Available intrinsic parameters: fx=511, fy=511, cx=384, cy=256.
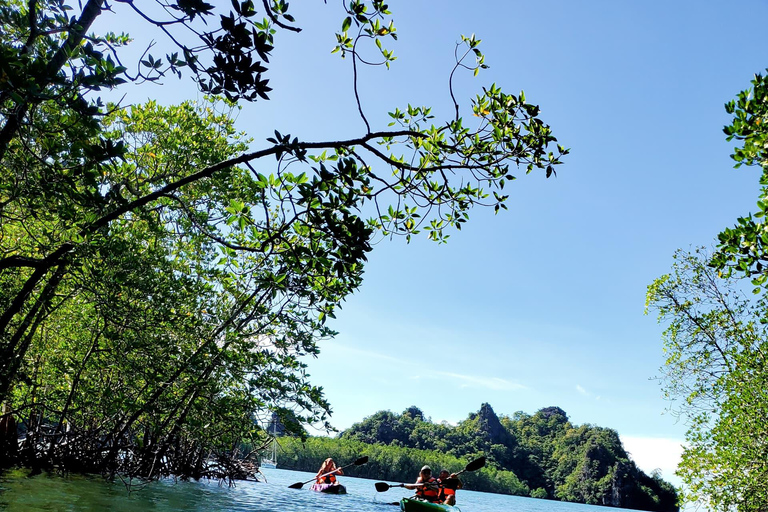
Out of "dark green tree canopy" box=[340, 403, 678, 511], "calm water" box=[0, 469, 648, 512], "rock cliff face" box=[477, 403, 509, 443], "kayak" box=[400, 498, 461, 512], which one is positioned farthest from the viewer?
"rock cliff face" box=[477, 403, 509, 443]

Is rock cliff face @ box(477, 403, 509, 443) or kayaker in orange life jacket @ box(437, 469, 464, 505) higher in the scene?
rock cliff face @ box(477, 403, 509, 443)

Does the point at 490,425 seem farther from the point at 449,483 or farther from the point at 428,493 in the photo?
the point at 449,483

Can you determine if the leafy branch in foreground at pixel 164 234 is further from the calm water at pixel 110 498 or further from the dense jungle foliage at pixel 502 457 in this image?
the dense jungle foliage at pixel 502 457

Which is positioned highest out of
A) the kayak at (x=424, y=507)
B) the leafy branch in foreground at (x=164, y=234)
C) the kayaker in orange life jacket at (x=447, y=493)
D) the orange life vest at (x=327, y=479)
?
the leafy branch in foreground at (x=164, y=234)

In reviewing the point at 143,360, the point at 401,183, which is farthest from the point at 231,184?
the point at 401,183

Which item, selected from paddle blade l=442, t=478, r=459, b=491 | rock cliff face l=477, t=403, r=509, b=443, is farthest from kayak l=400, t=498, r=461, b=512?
rock cliff face l=477, t=403, r=509, b=443

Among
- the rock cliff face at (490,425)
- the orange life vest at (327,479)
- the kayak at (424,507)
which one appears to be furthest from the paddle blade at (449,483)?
the rock cliff face at (490,425)

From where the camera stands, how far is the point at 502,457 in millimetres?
82188

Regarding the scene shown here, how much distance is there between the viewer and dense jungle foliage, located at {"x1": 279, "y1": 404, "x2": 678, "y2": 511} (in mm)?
59062

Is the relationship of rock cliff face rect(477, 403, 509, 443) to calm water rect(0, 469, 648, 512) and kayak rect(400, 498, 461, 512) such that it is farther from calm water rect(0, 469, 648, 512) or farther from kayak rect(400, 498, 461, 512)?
kayak rect(400, 498, 461, 512)

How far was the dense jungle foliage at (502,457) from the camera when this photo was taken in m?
59.1

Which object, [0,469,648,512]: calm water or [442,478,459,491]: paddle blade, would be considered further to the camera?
[442,478,459,491]: paddle blade

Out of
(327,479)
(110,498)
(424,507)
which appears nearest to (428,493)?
(424,507)

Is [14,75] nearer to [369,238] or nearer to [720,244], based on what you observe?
[369,238]
